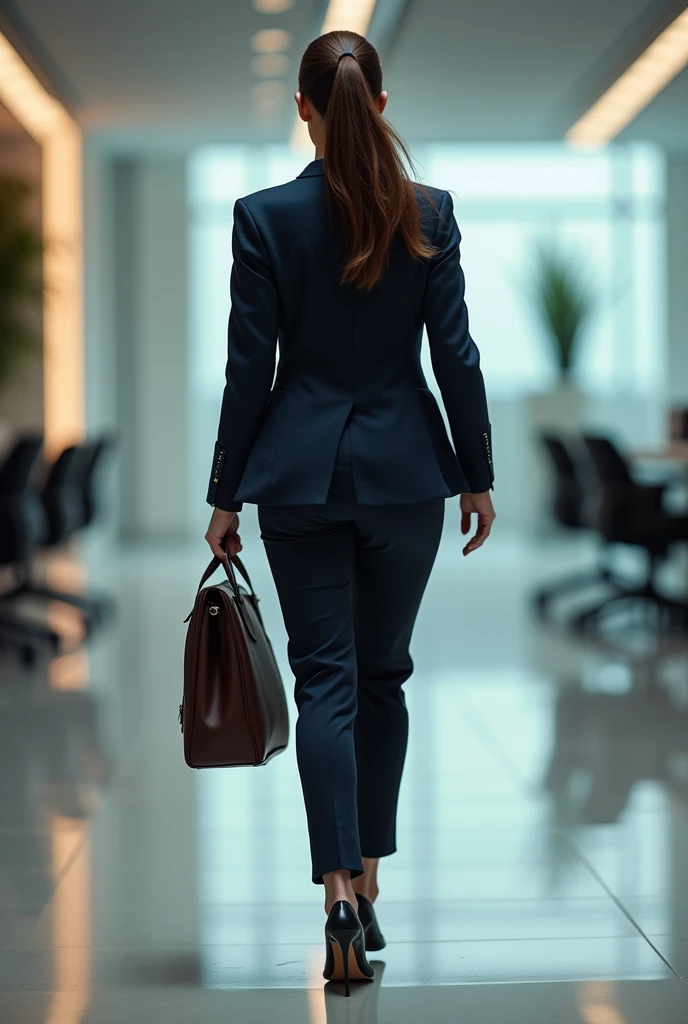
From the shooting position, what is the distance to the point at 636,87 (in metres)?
8.98

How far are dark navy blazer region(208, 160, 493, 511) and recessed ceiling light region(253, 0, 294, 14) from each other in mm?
5753

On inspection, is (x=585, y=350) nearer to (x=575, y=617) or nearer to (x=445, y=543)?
(x=445, y=543)

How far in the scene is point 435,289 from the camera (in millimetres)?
1938

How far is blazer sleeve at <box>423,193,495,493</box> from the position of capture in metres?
1.94

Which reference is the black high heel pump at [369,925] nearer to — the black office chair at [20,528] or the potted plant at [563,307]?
the black office chair at [20,528]

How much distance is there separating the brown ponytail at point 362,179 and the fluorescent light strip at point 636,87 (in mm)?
5702

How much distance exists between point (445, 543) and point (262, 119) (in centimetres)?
361

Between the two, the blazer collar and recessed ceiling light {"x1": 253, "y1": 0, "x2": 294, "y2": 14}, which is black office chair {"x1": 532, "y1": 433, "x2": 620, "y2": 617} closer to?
recessed ceiling light {"x1": 253, "y1": 0, "x2": 294, "y2": 14}

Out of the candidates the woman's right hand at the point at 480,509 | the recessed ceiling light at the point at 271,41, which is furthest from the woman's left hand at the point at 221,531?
the recessed ceiling light at the point at 271,41

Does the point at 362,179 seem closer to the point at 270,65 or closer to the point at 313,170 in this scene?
the point at 313,170

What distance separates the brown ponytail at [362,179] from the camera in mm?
1877

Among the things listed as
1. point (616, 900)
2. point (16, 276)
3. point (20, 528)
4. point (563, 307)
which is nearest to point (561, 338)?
point (563, 307)

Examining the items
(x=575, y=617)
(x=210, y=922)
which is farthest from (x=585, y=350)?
(x=210, y=922)

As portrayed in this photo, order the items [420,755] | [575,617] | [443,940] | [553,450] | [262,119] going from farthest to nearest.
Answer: [262,119] < [553,450] < [575,617] < [420,755] < [443,940]
